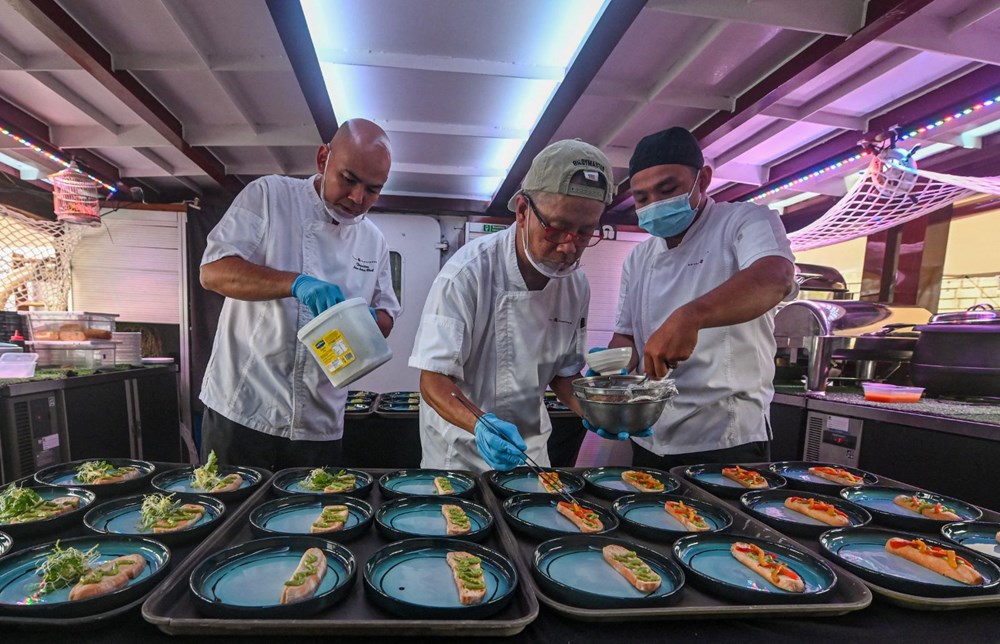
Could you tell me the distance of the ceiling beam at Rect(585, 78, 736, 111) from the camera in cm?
317

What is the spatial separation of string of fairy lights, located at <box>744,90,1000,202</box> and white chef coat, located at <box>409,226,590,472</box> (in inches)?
109

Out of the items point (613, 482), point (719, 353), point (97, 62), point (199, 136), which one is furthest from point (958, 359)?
point (199, 136)

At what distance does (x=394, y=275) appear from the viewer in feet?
19.4

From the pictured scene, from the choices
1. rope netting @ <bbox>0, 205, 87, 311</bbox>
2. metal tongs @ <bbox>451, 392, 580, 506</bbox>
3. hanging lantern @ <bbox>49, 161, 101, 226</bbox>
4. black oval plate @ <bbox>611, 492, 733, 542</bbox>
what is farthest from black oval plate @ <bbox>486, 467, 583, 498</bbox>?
rope netting @ <bbox>0, 205, 87, 311</bbox>

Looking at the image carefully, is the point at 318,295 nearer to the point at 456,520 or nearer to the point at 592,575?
the point at 456,520

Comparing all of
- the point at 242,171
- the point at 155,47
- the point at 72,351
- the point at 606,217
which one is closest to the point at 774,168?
the point at 606,217

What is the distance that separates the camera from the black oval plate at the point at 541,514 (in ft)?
4.22

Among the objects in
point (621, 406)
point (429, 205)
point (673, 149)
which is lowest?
point (621, 406)

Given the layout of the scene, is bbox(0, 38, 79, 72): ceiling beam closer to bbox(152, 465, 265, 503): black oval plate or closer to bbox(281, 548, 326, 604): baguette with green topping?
bbox(152, 465, 265, 503): black oval plate

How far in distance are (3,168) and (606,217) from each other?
6.21m

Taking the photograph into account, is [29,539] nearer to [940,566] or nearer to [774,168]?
[940,566]

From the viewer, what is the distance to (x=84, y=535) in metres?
1.16

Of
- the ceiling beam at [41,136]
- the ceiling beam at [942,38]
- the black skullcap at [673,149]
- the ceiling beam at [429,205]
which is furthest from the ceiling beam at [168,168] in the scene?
the ceiling beam at [942,38]

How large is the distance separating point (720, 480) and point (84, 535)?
1825 millimetres
